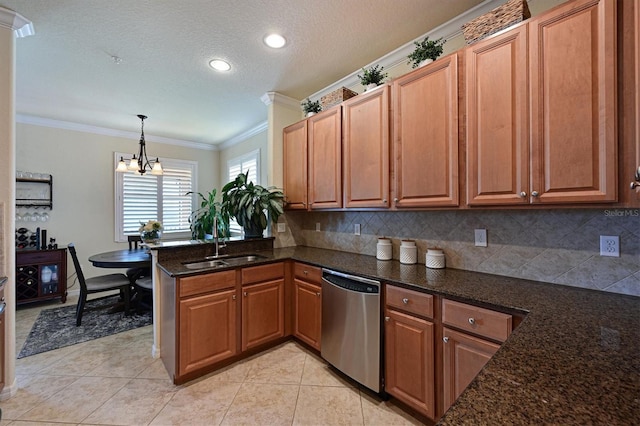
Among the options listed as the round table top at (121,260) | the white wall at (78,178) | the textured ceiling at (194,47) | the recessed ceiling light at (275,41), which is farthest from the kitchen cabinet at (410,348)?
the white wall at (78,178)

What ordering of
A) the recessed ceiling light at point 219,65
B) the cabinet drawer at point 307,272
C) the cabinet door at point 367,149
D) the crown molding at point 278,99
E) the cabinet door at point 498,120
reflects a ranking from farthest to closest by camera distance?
the crown molding at point 278,99 → the recessed ceiling light at point 219,65 → the cabinet drawer at point 307,272 → the cabinet door at point 367,149 → the cabinet door at point 498,120

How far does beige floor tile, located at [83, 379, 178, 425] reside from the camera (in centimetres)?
179

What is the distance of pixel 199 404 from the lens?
6.35 ft

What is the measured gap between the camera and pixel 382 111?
227cm

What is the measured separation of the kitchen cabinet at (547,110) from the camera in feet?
4.28

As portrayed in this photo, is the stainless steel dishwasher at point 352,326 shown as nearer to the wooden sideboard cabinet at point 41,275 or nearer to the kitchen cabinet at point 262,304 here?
the kitchen cabinet at point 262,304

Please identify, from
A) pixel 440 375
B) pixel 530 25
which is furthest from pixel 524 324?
pixel 530 25

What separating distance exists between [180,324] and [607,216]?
2889 millimetres

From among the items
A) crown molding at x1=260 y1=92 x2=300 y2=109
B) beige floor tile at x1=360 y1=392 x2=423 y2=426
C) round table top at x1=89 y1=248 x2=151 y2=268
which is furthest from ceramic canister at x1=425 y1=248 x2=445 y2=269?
round table top at x1=89 y1=248 x2=151 y2=268

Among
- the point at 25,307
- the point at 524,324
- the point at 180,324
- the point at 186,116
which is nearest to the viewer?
the point at 524,324

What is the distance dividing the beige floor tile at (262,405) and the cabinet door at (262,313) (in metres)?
0.43

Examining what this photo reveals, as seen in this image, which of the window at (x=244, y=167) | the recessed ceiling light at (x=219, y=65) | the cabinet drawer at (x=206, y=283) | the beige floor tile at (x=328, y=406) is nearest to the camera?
the beige floor tile at (x=328, y=406)

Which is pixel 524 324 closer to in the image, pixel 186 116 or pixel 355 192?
pixel 355 192

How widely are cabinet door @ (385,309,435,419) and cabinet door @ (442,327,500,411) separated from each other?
9cm
